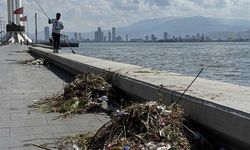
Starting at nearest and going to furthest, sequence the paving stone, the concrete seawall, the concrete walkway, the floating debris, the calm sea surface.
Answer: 1. the concrete seawall
2. the concrete walkway
3. the paving stone
4. the floating debris
5. the calm sea surface

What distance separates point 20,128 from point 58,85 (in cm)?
533

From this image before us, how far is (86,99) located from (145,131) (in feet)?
11.6

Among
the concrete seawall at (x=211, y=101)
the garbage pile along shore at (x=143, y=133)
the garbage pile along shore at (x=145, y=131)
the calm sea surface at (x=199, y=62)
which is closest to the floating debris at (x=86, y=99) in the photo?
the concrete seawall at (x=211, y=101)

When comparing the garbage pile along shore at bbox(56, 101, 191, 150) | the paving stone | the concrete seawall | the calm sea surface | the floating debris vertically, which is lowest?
the calm sea surface

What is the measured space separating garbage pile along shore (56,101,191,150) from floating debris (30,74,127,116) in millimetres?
2678

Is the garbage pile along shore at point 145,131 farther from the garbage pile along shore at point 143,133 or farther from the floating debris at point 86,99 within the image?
the floating debris at point 86,99

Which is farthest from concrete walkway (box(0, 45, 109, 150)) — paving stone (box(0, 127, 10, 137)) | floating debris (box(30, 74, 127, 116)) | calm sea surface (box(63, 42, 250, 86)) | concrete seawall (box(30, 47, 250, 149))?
calm sea surface (box(63, 42, 250, 86))

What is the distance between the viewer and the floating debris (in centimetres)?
804

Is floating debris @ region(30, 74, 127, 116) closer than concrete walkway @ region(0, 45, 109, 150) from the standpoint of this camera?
No

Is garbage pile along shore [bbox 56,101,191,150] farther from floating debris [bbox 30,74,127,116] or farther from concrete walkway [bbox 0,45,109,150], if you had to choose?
floating debris [bbox 30,74,127,116]

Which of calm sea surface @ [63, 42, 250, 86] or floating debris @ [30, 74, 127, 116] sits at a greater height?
floating debris @ [30, 74, 127, 116]

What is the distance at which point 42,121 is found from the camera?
23.7 feet

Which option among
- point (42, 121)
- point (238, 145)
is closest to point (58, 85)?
point (42, 121)

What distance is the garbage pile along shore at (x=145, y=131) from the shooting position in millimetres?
4656
